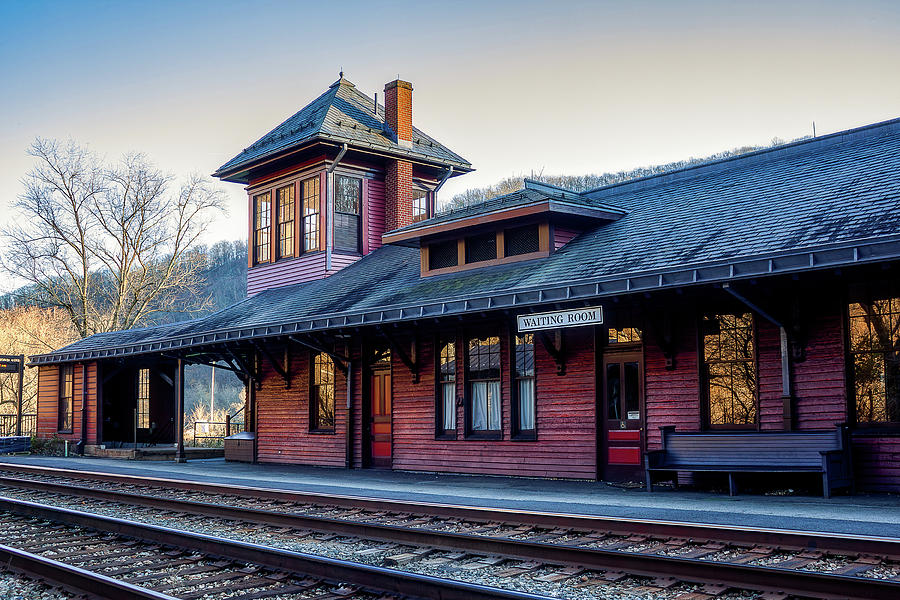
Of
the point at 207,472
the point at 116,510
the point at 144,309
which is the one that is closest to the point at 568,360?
the point at 116,510

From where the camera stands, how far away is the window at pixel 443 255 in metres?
17.4

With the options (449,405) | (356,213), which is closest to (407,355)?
(449,405)

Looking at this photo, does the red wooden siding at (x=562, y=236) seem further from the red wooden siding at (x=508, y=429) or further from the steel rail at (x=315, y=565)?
the steel rail at (x=315, y=565)

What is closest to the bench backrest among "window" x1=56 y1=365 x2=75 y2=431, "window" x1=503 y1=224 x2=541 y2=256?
"window" x1=503 y1=224 x2=541 y2=256

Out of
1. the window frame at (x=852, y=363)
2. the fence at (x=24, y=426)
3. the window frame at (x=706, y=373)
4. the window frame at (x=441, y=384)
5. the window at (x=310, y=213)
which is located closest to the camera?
the window frame at (x=852, y=363)

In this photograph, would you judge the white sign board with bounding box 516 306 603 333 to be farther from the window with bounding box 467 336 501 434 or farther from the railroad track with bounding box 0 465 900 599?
the railroad track with bounding box 0 465 900 599

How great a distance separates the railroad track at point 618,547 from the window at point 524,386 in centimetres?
456

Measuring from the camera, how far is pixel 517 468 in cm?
1491

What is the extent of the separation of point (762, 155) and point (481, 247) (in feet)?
17.9

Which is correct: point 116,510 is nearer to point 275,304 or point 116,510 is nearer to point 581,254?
point 581,254

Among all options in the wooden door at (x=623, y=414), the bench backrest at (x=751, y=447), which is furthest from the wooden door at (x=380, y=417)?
the bench backrest at (x=751, y=447)

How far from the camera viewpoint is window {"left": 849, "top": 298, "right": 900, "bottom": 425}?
35.5 feet

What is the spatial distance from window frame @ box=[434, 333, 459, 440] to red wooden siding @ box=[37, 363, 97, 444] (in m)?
13.7

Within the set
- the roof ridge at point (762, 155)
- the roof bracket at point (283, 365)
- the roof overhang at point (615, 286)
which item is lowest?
the roof bracket at point (283, 365)
